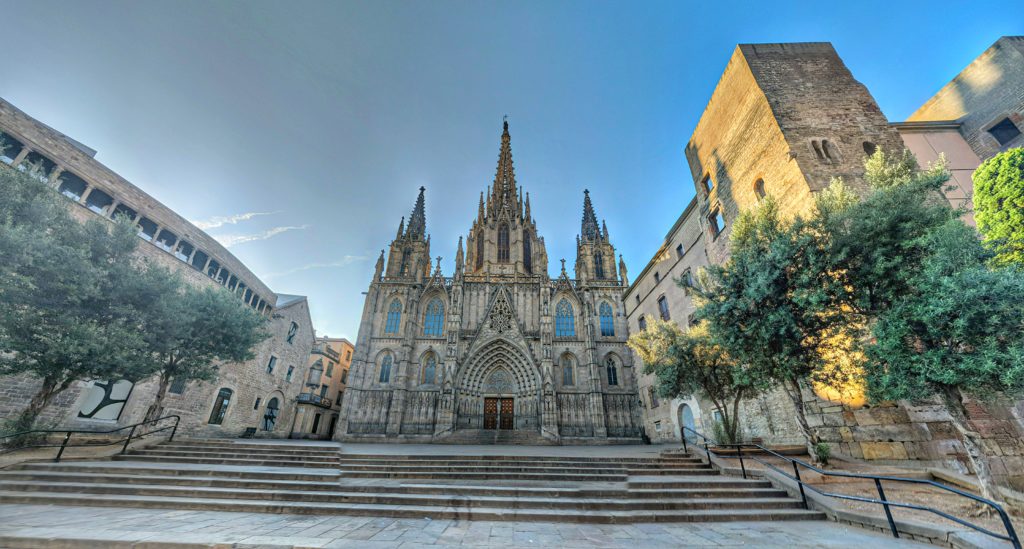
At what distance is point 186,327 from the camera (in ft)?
39.1

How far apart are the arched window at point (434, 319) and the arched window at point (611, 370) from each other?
12121 mm

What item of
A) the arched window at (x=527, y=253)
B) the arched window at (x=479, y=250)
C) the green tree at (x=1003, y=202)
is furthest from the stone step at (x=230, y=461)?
the arched window at (x=527, y=253)

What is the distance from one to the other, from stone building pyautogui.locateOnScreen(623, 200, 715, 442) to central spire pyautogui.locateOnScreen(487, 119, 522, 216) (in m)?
13.9

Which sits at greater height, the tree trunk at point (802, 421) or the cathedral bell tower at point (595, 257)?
the cathedral bell tower at point (595, 257)

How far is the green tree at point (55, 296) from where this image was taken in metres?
8.34

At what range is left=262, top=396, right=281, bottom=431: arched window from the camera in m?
21.4

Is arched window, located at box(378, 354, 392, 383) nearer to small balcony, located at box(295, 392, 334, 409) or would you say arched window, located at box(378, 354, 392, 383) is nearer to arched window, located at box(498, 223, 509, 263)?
small balcony, located at box(295, 392, 334, 409)

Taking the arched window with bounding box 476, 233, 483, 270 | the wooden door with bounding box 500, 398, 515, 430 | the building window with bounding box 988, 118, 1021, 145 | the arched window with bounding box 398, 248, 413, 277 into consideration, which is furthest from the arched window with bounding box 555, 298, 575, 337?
the building window with bounding box 988, 118, 1021, 145

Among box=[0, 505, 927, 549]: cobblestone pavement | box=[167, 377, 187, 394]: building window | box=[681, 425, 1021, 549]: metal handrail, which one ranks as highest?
box=[167, 377, 187, 394]: building window

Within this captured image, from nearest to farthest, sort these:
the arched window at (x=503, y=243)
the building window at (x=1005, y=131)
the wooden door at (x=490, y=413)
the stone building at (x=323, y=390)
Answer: the building window at (x=1005, y=131) < the wooden door at (x=490, y=413) < the stone building at (x=323, y=390) < the arched window at (x=503, y=243)

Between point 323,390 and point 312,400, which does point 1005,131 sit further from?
point 323,390

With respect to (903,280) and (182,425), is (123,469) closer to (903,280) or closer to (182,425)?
(182,425)

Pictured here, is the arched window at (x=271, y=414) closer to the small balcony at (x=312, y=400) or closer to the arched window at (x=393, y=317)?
the small balcony at (x=312, y=400)

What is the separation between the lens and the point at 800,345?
296 inches
